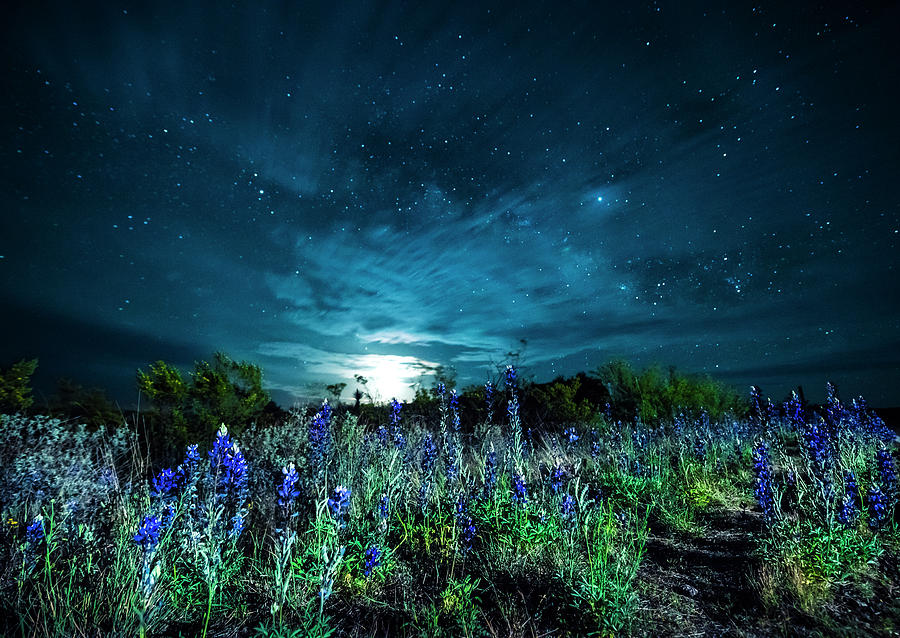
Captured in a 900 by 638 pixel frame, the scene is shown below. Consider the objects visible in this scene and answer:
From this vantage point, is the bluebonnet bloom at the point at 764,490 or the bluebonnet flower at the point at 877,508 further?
the bluebonnet bloom at the point at 764,490

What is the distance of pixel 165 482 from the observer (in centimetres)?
353

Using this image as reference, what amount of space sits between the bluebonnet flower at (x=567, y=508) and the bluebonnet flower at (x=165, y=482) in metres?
3.78

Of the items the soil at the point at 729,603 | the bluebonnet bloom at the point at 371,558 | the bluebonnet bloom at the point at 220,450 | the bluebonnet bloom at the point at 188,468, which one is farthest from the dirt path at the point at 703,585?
the bluebonnet bloom at the point at 188,468

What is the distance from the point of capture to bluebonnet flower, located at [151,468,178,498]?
3.40m

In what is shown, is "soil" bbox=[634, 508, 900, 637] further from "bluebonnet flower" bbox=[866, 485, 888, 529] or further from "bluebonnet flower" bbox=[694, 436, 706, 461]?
"bluebonnet flower" bbox=[694, 436, 706, 461]

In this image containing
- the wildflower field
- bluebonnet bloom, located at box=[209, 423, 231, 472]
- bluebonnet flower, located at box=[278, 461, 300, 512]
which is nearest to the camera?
the wildflower field

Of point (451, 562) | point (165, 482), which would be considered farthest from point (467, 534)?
point (165, 482)

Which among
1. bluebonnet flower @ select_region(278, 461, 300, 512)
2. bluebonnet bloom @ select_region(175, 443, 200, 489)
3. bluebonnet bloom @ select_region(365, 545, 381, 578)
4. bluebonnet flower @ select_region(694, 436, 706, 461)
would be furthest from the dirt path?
bluebonnet bloom @ select_region(175, 443, 200, 489)

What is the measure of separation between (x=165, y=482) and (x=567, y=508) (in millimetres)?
3895

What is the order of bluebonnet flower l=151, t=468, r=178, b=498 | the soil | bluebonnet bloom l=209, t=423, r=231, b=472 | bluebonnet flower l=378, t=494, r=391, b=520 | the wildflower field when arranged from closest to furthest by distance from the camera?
1. the soil
2. the wildflower field
3. bluebonnet bloom l=209, t=423, r=231, b=472
4. bluebonnet flower l=151, t=468, r=178, b=498
5. bluebonnet flower l=378, t=494, r=391, b=520

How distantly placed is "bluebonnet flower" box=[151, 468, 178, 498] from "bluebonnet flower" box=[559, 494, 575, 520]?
378 centimetres

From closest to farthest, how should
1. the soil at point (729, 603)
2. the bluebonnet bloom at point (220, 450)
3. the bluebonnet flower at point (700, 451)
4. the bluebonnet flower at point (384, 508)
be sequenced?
the soil at point (729, 603) → the bluebonnet bloom at point (220, 450) → the bluebonnet flower at point (384, 508) → the bluebonnet flower at point (700, 451)

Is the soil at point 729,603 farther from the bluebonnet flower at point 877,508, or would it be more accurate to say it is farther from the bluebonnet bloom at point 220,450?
the bluebonnet bloom at point 220,450

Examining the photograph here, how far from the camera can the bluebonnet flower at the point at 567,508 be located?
3.55 m
